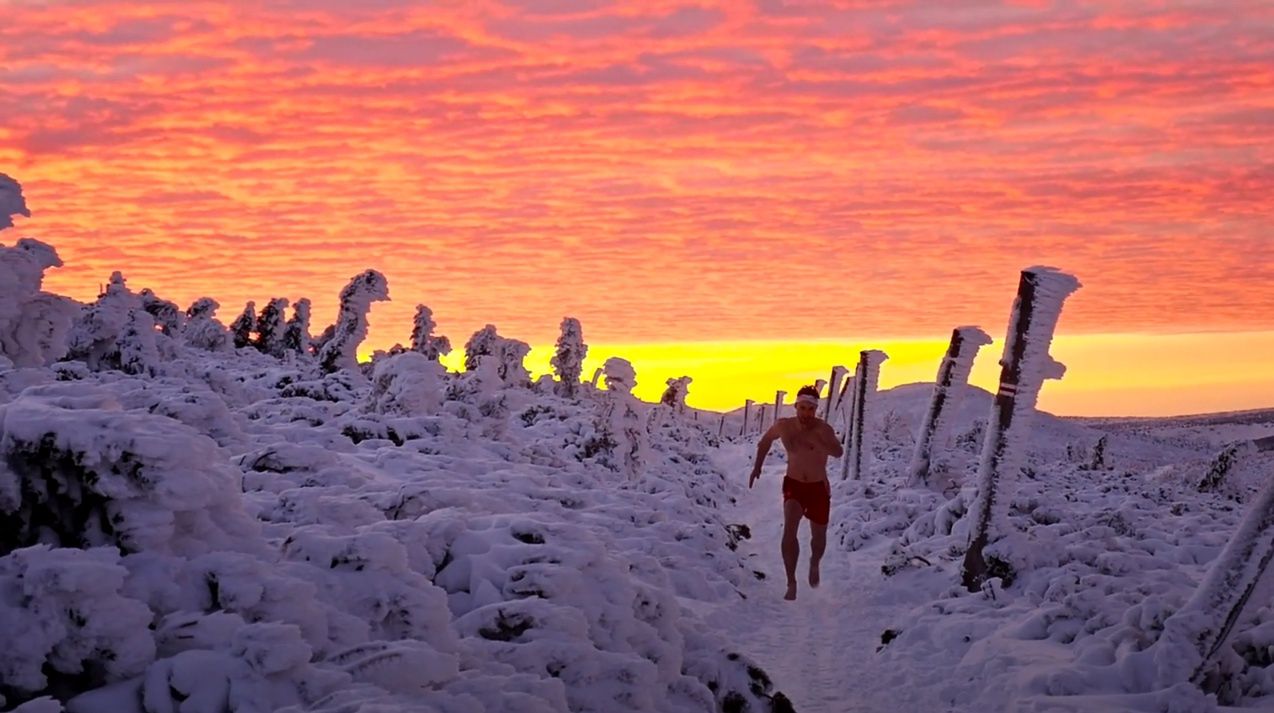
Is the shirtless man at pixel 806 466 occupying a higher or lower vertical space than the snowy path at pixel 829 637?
higher

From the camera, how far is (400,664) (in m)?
4.81

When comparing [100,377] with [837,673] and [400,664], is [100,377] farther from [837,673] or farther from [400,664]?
[400,664]

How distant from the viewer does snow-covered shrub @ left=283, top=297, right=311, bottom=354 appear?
56.3 meters

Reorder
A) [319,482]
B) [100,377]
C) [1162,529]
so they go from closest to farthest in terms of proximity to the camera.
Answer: [319,482] → [1162,529] → [100,377]

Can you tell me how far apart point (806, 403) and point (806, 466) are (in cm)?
74

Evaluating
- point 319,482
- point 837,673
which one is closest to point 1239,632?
point 837,673

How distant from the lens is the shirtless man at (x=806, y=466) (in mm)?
12188

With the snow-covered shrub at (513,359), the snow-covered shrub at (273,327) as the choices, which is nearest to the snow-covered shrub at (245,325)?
the snow-covered shrub at (273,327)

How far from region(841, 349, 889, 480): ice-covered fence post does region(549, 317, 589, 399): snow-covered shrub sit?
33.1 metres

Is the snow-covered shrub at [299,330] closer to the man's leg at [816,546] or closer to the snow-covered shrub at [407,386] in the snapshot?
the snow-covered shrub at [407,386]

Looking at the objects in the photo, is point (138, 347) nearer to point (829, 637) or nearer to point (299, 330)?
point (829, 637)

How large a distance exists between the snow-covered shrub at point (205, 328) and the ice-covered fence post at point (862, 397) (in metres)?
35.6

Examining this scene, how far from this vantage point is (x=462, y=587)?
6.68m

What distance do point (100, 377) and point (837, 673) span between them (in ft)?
47.6
